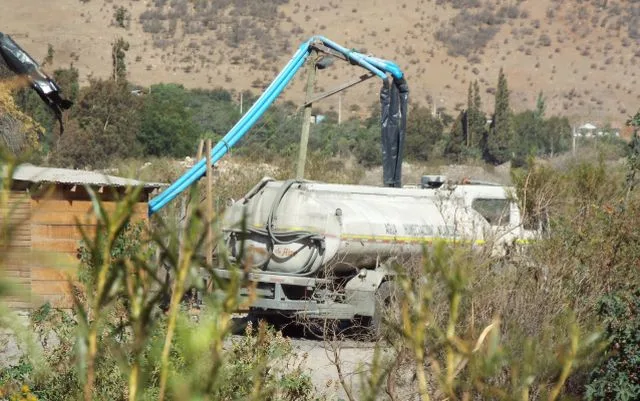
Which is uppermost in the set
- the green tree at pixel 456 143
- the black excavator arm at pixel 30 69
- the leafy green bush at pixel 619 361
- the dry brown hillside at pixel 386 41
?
the dry brown hillside at pixel 386 41

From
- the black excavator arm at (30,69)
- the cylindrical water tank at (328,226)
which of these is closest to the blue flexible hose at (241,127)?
the cylindrical water tank at (328,226)

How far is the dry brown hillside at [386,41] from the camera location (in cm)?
6944

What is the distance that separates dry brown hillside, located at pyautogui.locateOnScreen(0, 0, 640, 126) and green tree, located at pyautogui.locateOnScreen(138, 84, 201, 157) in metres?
20.8

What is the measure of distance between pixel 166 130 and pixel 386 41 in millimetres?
33699

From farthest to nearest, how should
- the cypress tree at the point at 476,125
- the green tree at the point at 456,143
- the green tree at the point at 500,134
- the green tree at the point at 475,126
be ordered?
the cypress tree at the point at 476,125 → the green tree at the point at 475,126 → the green tree at the point at 500,134 → the green tree at the point at 456,143

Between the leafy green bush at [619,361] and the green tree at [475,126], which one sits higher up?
the green tree at [475,126]

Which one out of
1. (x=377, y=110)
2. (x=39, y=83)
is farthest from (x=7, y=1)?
(x=39, y=83)

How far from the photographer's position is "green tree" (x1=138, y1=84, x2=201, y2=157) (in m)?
44.7

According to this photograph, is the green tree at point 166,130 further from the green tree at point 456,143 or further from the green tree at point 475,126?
the green tree at point 475,126

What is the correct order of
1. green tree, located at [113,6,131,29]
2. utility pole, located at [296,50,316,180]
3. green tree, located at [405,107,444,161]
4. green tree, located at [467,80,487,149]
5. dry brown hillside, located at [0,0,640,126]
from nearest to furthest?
utility pole, located at [296,50,316,180] < green tree, located at [405,107,444,161] < green tree, located at [467,80,487,149] < green tree, located at [113,6,131,29] < dry brown hillside, located at [0,0,640,126]

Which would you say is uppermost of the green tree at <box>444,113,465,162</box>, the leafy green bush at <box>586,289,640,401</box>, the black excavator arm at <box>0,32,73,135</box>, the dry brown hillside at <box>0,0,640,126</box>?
the dry brown hillside at <box>0,0,640,126</box>

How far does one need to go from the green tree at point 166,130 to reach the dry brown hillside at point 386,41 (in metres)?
20.8

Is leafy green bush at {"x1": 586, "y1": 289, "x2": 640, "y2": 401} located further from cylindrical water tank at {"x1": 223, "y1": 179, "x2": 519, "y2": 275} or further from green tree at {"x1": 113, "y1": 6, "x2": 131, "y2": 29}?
green tree at {"x1": 113, "y1": 6, "x2": 131, "y2": 29}

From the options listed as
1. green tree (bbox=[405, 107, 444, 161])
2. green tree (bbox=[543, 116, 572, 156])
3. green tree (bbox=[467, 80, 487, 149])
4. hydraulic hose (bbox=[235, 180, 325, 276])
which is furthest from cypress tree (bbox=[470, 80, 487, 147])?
hydraulic hose (bbox=[235, 180, 325, 276])
